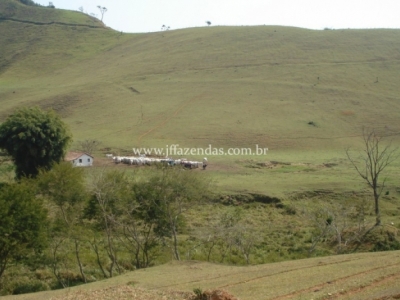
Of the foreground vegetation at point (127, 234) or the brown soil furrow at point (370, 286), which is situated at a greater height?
the brown soil furrow at point (370, 286)

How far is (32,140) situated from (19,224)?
67.9 ft

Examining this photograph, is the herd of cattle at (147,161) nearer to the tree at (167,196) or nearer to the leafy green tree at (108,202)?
the leafy green tree at (108,202)

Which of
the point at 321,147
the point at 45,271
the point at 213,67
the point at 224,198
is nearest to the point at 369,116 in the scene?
the point at 321,147

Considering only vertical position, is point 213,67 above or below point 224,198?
above

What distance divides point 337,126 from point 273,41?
41.0 metres

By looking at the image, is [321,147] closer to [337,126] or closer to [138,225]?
[337,126]

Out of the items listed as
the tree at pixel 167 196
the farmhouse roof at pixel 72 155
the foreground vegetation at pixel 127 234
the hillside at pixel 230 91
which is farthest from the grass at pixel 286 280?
the farmhouse roof at pixel 72 155

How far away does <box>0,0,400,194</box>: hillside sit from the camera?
63387 mm

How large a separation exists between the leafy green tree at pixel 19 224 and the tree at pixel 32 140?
19.0m

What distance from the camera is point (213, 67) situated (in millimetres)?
95125

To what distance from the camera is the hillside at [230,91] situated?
6339 centimetres

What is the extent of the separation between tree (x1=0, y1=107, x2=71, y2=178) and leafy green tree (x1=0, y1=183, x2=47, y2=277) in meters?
19.0

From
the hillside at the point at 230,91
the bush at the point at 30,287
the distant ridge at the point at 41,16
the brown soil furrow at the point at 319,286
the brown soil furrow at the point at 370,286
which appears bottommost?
the bush at the point at 30,287

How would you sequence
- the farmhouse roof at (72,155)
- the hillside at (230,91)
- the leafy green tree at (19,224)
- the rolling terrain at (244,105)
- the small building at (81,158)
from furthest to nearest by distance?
the hillside at (230,91), the small building at (81,158), the farmhouse roof at (72,155), the leafy green tree at (19,224), the rolling terrain at (244,105)
